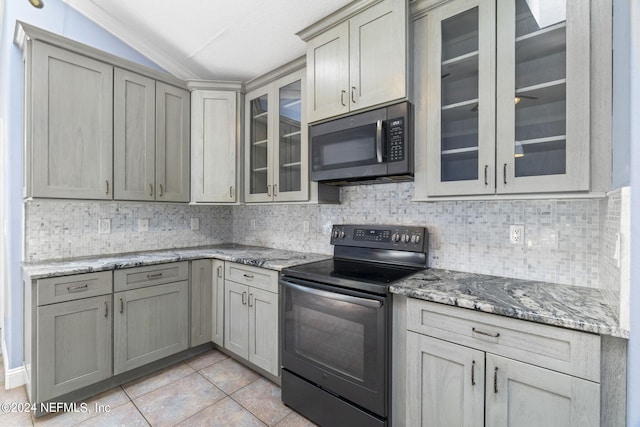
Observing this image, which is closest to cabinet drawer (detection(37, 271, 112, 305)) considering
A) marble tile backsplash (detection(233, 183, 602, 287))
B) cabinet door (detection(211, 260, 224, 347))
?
cabinet door (detection(211, 260, 224, 347))

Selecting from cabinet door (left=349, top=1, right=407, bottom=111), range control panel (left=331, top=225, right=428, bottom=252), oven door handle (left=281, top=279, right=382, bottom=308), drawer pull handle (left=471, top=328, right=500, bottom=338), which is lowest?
drawer pull handle (left=471, top=328, right=500, bottom=338)

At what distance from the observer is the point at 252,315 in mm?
2289

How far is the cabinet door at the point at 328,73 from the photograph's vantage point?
77.2 inches

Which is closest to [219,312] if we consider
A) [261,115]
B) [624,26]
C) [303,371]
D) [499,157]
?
[303,371]

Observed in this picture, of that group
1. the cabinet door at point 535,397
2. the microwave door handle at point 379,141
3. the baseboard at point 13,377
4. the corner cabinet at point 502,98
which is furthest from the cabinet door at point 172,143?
the cabinet door at point 535,397

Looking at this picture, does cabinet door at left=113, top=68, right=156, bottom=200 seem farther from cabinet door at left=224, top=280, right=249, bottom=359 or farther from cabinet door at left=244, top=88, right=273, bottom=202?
cabinet door at left=224, top=280, right=249, bottom=359

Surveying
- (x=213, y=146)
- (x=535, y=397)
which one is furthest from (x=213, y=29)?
(x=535, y=397)

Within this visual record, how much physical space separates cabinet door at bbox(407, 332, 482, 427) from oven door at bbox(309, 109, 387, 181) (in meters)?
0.99

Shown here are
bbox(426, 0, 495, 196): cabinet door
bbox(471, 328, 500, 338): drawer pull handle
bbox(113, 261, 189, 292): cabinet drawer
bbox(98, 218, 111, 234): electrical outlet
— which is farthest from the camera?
bbox(98, 218, 111, 234): electrical outlet

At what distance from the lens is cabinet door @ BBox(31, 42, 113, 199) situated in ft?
6.53

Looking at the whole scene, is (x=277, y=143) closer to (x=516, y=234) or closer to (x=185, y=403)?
(x=516, y=234)

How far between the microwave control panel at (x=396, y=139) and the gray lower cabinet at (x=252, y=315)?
1142mm

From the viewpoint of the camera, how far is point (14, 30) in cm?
208

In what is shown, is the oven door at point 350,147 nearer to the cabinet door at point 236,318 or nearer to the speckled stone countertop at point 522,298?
the speckled stone countertop at point 522,298
